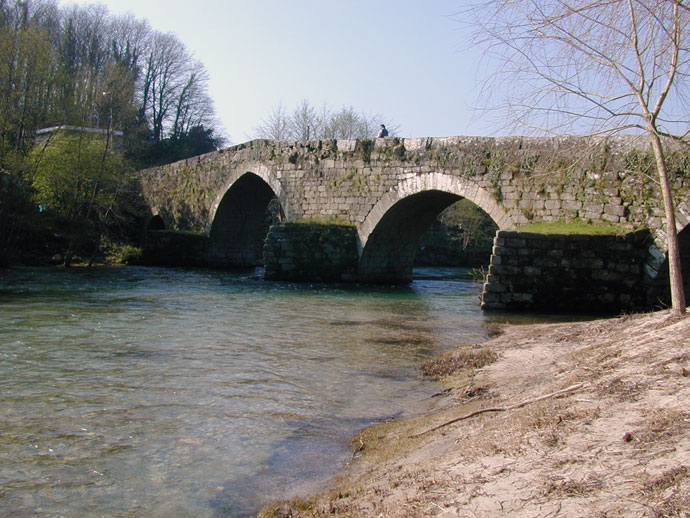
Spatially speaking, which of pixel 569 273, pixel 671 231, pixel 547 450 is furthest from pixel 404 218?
pixel 547 450

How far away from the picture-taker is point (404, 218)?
56.2 feet

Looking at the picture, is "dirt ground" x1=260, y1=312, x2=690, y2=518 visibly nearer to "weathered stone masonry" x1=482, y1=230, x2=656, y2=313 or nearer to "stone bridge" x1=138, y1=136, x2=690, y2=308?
"stone bridge" x1=138, y1=136, x2=690, y2=308

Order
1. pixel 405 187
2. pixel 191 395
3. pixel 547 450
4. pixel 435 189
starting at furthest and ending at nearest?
1. pixel 405 187
2. pixel 435 189
3. pixel 191 395
4. pixel 547 450

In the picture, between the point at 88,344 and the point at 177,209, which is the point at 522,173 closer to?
the point at 88,344

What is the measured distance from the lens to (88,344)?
7.61 meters

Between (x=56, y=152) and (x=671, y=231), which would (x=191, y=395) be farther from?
(x=56, y=152)

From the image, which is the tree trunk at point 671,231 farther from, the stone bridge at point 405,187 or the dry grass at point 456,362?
the dry grass at point 456,362

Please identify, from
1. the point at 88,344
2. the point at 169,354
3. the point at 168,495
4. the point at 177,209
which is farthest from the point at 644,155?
the point at 177,209

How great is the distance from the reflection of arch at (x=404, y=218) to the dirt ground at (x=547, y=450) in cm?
914

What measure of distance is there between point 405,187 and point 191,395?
10789 millimetres

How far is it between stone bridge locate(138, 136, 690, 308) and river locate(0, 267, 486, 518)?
9.02ft

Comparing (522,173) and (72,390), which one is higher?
(522,173)

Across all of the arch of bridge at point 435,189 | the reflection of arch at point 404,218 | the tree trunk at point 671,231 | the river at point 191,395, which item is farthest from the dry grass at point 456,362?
the reflection of arch at point 404,218

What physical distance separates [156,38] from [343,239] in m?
34.2
